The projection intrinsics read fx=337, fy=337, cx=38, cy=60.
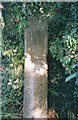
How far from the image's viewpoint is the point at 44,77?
3.01 m

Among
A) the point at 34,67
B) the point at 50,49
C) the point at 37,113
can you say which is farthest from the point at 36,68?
the point at 37,113

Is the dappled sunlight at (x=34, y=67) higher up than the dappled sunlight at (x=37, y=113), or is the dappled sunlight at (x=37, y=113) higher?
the dappled sunlight at (x=34, y=67)

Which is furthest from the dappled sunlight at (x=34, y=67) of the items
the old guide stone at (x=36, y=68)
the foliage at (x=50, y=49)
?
the foliage at (x=50, y=49)

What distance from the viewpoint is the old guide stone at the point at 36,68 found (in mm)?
2932

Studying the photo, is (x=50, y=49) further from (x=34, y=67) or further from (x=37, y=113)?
(x=37, y=113)

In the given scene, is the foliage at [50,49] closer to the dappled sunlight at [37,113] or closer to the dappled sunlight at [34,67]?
the dappled sunlight at [34,67]

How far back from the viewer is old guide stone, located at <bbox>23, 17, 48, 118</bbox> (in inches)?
115

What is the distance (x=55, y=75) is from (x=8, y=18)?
804mm

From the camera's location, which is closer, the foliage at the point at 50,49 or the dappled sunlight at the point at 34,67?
the foliage at the point at 50,49

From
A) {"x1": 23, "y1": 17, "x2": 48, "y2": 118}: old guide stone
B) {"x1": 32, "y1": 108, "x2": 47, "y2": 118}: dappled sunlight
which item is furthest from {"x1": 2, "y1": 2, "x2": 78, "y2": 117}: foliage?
{"x1": 32, "y1": 108, "x2": 47, "y2": 118}: dappled sunlight

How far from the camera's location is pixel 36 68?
9.73 ft

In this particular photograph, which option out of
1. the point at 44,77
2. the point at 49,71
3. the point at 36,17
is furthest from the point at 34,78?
the point at 36,17

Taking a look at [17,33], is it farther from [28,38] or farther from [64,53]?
[64,53]

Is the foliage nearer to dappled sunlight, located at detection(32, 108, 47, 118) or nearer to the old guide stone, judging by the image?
the old guide stone
